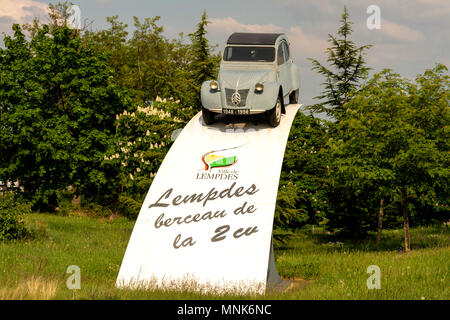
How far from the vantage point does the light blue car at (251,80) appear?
15.6 meters

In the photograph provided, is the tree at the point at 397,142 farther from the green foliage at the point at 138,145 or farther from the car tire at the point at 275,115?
the green foliage at the point at 138,145

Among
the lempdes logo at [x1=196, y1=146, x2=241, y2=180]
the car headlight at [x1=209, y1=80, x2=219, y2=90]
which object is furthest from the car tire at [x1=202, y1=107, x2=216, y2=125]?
the lempdes logo at [x1=196, y1=146, x2=241, y2=180]

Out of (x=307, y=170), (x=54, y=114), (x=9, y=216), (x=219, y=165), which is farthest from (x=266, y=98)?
(x=54, y=114)

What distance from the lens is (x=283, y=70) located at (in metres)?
17.7

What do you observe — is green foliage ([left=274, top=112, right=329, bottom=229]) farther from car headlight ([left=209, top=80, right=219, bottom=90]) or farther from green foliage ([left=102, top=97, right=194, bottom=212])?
green foliage ([left=102, top=97, right=194, bottom=212])

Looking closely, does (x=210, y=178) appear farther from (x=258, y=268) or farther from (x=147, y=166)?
(x=147, y=166)

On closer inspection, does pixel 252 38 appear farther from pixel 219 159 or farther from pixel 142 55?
pixel 142 55

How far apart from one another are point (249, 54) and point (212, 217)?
605 cm

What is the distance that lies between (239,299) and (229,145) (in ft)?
17.6

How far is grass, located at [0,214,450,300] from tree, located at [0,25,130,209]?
542 cm

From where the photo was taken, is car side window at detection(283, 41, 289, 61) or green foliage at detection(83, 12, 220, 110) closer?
car side window at detection(283, 41, 289, 61)

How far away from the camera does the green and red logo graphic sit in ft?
49.0

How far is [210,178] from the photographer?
1470 cm

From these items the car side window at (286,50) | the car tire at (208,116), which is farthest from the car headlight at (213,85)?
the car side window at (286,50)
